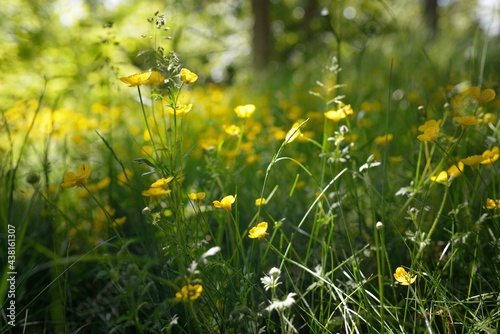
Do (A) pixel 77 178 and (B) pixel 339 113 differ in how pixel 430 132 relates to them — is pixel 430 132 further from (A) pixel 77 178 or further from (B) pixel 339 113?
(A) pixel 77 178

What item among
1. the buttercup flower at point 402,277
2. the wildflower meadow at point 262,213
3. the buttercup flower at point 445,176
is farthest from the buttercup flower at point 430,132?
the buttercup flower at point 402,277

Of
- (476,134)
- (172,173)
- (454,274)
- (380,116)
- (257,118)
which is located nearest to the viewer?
(172,173)

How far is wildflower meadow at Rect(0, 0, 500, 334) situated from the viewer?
100 centimetres

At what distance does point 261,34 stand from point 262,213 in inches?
235

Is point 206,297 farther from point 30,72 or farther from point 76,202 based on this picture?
point 30,72

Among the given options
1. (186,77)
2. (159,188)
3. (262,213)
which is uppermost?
(186,77)

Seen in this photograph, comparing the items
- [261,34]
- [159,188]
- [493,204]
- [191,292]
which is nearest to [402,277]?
[493,204]

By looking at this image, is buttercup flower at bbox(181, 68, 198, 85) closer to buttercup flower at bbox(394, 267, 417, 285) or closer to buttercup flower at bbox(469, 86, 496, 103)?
buttercup flower at bbox(394, 267, 417, 285)

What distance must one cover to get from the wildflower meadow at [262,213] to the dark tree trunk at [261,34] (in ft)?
11.3

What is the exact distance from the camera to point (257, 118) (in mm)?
2932

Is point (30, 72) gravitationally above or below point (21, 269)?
above

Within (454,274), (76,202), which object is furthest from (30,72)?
(454,274)

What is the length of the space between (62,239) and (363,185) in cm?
89

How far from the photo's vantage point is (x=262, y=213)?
1479mm
